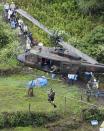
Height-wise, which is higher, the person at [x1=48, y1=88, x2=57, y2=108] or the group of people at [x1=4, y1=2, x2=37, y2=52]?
the group of people at [x1=4, y1=2, x2=37, y2=52]

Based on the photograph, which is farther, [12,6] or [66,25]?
[12,6]

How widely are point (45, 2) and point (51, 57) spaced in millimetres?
14357

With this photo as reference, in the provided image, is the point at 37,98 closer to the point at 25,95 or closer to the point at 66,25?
the point at 25,95

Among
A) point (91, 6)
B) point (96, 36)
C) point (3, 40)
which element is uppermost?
point (91, 6)

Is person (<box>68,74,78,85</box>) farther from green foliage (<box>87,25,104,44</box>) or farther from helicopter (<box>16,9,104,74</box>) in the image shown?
green foliage (<box>87,25,104,44</box>)

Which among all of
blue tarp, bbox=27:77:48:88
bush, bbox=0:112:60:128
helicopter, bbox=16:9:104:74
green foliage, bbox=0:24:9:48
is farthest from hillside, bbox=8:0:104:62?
bush, bbox=0:112:60:128

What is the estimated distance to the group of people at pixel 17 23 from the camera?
137 ft

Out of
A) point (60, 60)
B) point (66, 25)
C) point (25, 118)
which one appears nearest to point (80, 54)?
→ point (60, 60)

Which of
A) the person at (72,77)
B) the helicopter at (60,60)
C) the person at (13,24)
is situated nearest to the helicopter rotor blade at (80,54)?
the helicopter at (60,60)

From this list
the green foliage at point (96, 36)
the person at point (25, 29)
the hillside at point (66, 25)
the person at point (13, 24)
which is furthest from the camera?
the person at point (13, 24)

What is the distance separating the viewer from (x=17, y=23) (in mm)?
44625

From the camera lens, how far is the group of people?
41844mm

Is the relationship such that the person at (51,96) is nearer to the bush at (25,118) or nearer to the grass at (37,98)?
the grass at (37,98)

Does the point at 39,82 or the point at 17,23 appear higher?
the point at 17,23
